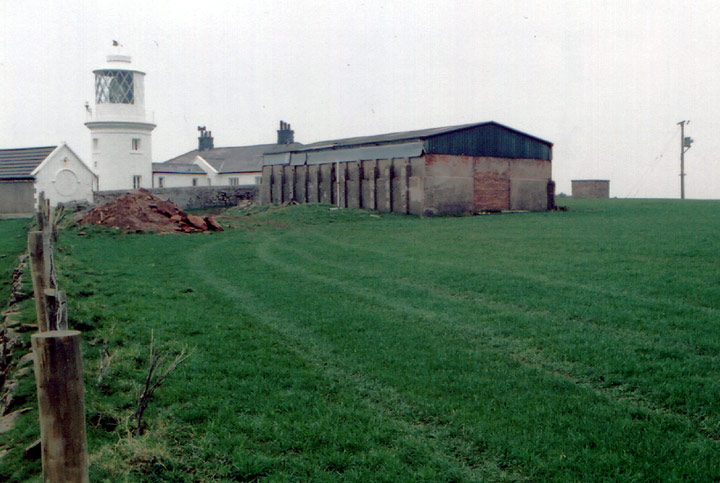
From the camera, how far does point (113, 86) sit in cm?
5256

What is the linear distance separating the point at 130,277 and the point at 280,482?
994 centimetres

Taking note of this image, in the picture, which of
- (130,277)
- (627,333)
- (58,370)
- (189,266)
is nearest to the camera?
(58,370)

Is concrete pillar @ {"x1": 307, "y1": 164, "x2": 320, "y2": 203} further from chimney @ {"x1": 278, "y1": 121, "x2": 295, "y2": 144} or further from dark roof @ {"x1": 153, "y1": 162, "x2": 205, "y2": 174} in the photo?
chimney @ {"x1": 278, "y1": 121, "x2": 295, "y2": 144}

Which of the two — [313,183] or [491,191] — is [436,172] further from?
[313,183]

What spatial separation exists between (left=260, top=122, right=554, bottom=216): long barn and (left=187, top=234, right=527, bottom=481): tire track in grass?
1009 inches

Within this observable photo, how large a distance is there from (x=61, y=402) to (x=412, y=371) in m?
4.21

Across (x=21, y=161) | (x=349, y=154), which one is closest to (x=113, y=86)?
(x=21, y=161)

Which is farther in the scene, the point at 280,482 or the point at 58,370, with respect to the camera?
the point at 280,482

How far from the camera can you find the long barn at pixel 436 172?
118 ft

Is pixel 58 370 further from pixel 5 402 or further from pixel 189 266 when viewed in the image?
pixel 189 266

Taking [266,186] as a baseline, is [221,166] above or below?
above

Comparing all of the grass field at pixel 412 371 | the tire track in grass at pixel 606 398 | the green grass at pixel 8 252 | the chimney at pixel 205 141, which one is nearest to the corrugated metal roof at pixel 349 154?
the green grass at pixel 8 252

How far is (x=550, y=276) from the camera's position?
12.7m

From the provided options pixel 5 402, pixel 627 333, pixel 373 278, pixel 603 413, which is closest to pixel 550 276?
pixel 373 278
